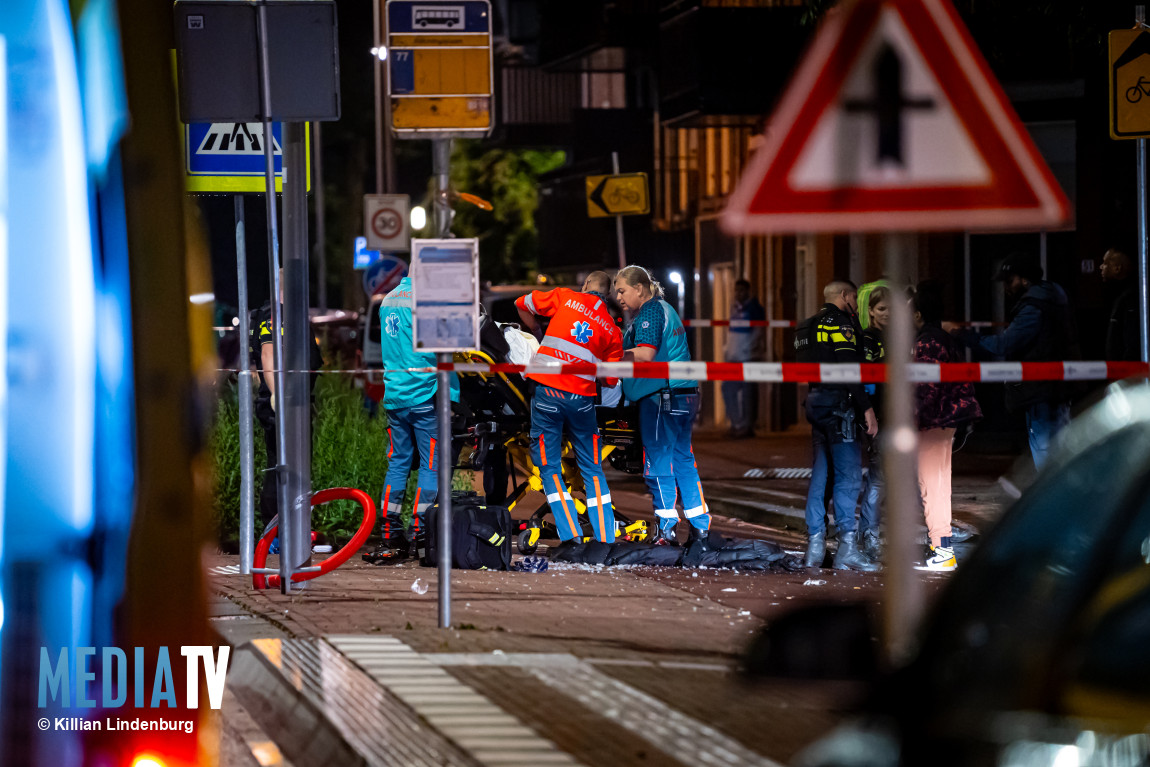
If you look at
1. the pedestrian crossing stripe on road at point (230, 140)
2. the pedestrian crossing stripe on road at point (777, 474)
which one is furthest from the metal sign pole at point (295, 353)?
the pedestrian crossing stripe on road at point (777, 474)

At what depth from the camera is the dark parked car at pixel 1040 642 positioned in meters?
2.50

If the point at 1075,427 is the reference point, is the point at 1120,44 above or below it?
above

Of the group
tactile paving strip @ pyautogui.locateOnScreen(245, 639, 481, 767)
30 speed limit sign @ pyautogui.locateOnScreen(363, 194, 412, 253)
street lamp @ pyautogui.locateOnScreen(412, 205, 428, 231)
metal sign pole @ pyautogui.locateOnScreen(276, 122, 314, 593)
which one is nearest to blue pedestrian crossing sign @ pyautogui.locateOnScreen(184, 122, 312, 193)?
metal sign pole @ pyautogui.locateOnScreen(276, 122, 314, 593)

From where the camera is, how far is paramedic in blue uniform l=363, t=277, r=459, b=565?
10.8 m

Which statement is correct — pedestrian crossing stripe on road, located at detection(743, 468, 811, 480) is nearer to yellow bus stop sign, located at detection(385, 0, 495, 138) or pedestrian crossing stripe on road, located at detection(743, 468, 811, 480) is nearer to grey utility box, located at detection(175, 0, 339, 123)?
grey utility box, located at detection(175, 0, 339, 123)

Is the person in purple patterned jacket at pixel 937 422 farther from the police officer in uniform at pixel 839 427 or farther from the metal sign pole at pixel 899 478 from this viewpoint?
the metal sign pole at pixel 899 478

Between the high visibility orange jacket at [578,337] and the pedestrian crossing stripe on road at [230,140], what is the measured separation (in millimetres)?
2129

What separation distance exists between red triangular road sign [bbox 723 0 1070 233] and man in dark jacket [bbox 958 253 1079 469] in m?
7.79

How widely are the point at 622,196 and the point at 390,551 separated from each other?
336 inches

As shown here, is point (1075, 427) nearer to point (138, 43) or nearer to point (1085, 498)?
point (1085, 498)

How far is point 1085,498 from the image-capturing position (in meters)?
2.84

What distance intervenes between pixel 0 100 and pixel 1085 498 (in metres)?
2.24

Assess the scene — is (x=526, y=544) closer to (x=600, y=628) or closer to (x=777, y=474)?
(x=600, y=628)

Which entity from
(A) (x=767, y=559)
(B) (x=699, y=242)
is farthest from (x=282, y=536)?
(B) (x=699, y=242)
